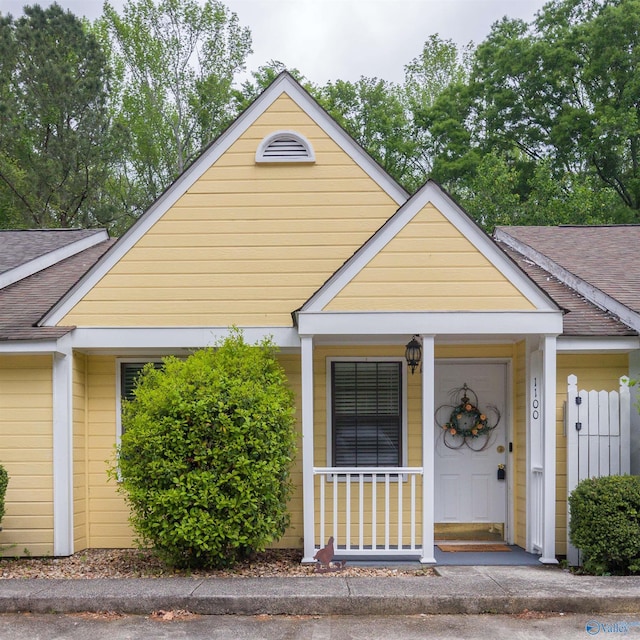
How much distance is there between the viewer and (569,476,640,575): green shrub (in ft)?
24.3

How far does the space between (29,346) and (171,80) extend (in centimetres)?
2017

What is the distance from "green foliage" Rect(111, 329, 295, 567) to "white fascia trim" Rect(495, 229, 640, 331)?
Result: 4.09m

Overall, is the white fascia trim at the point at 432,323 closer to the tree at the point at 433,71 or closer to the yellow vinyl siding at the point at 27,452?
the yellow vinyl siding at the point at 27,452

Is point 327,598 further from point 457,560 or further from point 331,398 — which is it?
point 331,398

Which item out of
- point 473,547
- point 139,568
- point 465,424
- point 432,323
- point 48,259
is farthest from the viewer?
point 48,259

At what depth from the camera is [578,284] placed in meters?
10.1

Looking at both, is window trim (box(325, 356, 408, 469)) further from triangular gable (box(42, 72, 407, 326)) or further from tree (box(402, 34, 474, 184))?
tree (box(402, 34, 474, 184))

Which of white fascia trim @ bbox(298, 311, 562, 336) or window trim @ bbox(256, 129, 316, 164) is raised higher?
window trim @ bbox(256, 129, 316, 164)

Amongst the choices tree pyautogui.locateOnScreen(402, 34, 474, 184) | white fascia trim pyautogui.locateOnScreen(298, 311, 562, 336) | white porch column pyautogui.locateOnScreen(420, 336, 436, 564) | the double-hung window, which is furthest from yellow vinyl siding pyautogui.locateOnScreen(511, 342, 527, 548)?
tree pyautogui.locateOnScreen(402, 34, 474, 184)

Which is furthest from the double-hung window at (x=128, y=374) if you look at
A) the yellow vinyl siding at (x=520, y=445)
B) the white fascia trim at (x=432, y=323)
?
the yellow vinyl siding at (x=520, y=445)

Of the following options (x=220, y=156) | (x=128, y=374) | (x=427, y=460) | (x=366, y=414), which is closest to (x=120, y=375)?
(x=128, y=374)

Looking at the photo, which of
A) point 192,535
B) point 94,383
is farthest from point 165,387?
point 94,383

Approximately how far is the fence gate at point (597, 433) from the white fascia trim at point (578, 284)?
35.1 inches

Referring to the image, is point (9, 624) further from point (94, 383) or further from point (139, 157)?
point (139, 157)
